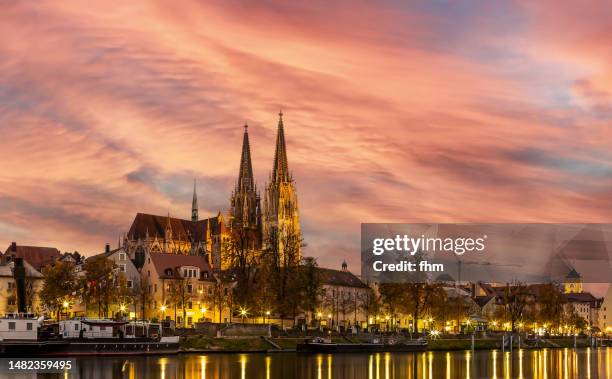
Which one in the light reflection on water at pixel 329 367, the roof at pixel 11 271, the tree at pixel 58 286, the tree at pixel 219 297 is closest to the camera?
the light reflection on water at pixel 329 367

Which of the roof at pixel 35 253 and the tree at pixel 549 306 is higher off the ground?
the roof at pixel 35 253

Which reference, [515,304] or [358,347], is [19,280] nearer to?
[358,347]

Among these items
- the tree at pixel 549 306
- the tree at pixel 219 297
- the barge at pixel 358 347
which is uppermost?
the tree at pixel 219 297

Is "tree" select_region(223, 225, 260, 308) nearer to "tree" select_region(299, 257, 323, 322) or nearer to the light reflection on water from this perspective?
"tree" select_region(299, 257, 323, 322)

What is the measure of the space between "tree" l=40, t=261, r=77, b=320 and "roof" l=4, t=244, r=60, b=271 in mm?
41845

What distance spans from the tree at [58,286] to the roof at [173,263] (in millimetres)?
22162

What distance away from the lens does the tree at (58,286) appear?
121438 millimetres

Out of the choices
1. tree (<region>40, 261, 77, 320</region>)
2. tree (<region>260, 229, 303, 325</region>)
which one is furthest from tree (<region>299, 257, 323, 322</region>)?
tree (<region>40, 261, 77, 320</region>)

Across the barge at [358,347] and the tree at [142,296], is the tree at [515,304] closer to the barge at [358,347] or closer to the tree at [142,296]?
the barge at [358,347]

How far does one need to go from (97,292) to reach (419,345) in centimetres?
4463

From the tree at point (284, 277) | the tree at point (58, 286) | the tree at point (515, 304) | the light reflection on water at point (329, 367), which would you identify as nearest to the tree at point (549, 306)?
the tree at point (515, 304)

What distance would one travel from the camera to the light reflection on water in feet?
253

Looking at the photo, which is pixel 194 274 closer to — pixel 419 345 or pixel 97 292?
pixel 97 292

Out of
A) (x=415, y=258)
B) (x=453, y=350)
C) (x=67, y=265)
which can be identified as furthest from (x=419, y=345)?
(x=67, y=265)
